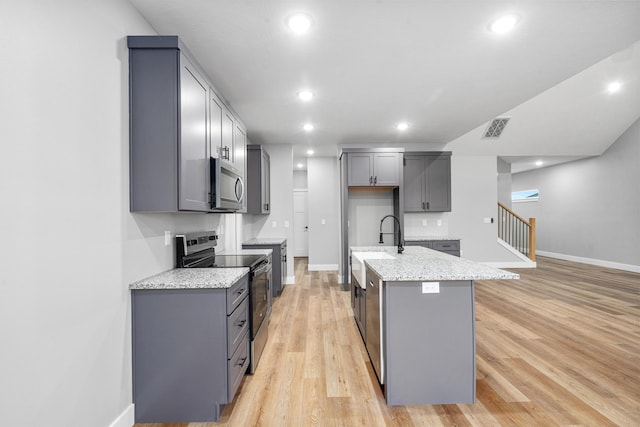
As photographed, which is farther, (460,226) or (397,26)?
(460,226)

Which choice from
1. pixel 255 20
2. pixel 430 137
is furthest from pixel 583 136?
pixel 255 20

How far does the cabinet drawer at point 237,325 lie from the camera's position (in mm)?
1820

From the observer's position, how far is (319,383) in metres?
2.21

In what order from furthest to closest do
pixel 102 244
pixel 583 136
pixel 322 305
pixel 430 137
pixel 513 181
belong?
pixel 513 181
pixel 583 136
pixel 430 137
pixel 322 305
pixel 102 244

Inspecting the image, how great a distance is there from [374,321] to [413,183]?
3.52 m

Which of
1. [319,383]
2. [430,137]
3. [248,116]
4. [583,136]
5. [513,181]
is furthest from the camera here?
[513,181]

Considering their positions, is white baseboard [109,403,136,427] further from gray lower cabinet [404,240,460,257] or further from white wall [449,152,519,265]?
white wall [449,152,519,265]

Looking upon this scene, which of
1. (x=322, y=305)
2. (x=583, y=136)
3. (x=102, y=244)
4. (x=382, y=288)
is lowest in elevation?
(x=322, y=305)

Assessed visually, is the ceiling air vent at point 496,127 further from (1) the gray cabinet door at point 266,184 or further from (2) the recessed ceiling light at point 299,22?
(2) the recessed ceiling light at point 299,22

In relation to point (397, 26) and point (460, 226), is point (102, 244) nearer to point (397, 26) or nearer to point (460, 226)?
point (397, 26)

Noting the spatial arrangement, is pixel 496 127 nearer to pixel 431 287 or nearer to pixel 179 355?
pixel 431 287

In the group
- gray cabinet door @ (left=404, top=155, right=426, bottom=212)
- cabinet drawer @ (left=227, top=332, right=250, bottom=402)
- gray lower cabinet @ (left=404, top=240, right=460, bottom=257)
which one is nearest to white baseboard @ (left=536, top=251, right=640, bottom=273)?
gray lower cabinet @ (left=404, top=240, right=460, bottom=257)

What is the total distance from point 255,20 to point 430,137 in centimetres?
393

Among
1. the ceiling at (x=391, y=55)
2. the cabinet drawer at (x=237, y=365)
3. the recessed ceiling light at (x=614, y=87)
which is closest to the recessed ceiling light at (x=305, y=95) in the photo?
the ceiling at (x=391, y=55)
